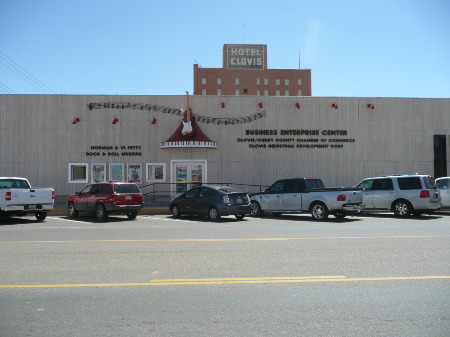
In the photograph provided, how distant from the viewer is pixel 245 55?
3369 inches

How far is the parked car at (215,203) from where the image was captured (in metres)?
17.2

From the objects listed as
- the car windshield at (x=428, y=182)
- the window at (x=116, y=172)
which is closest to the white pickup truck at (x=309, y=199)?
the car windshield at (x=428, y=182)

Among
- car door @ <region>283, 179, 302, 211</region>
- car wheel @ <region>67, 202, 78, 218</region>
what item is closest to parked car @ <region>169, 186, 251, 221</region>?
car door @ <region>283, 179, 302, 211</region>

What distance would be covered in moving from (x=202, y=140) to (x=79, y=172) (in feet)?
26.5

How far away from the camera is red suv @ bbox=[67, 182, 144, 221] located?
17578mm

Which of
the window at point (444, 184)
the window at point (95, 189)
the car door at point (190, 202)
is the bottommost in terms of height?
the car door at point (190, 202)

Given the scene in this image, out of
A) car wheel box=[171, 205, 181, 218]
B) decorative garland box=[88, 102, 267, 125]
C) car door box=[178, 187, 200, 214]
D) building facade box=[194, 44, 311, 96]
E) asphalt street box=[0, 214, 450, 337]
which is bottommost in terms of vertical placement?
asphalt street box=[0, 214, 450, 337]

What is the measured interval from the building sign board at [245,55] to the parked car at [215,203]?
2653 inches

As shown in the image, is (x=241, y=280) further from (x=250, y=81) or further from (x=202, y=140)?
(x=250, y=81)

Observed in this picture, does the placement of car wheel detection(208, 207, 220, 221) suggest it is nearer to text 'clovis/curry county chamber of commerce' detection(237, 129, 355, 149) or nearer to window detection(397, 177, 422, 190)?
window detection(397, 177, 422, 190)

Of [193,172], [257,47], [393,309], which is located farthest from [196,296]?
[257,47]

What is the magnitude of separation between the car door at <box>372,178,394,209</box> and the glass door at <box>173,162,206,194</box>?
37.5ft

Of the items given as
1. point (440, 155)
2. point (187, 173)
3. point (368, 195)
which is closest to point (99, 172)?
point (187, 173)

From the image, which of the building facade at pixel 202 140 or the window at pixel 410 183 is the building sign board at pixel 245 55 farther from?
the window at pixel 410 183
